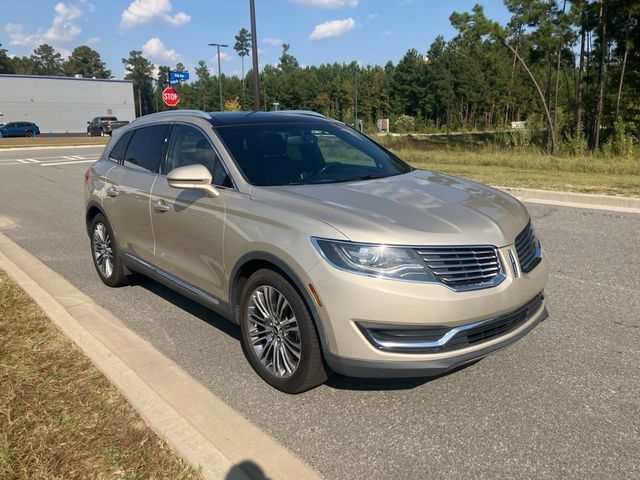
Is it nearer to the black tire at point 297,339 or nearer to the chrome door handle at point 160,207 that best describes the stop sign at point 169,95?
the chrome door handle at point 160,207

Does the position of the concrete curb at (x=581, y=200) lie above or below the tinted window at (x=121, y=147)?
below

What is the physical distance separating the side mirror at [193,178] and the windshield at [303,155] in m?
0.26

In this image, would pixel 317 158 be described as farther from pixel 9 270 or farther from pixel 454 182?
pixel 9 270

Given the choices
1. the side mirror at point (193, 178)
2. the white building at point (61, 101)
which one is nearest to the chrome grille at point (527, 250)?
the side mirror at point (193, 178)

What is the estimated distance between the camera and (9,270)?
5848mm

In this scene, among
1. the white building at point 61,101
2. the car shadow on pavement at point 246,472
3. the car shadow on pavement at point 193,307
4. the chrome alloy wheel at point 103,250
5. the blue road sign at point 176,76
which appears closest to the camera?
the car shadow on pavement at point 246,472

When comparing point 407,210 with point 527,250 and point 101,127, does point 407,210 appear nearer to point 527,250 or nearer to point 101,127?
point 527,250

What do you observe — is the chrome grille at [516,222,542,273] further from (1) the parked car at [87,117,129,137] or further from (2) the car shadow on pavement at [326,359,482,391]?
(1) the parked car at [87,117,129,137]

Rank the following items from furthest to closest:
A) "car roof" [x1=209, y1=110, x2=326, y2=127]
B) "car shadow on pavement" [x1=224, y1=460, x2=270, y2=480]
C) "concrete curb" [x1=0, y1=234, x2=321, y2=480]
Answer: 1. "car roof" [x1=209, y1=110, x2=326, y2=127]
2. "concrete curb" [x1=0, y1=234, x2=321, y2=480]
3. "car shadow on pavement" [x1=224, y1=460, x2=270, y2=480]

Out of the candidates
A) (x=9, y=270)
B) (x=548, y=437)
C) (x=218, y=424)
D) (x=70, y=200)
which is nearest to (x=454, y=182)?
(x=548, y=437)

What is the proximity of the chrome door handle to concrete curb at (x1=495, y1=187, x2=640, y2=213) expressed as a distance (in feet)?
24.6

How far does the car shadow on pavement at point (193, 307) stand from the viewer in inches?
177

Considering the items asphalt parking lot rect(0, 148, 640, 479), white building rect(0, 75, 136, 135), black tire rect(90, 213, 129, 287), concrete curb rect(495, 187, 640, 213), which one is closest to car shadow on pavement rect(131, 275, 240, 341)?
asphalt parking lot rect(0, 148, 640, 479)

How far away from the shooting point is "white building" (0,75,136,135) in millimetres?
68250
